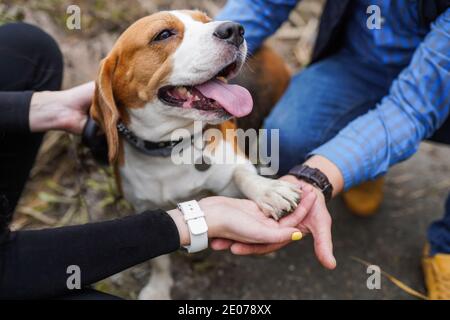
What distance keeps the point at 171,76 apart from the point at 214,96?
0.16 metres

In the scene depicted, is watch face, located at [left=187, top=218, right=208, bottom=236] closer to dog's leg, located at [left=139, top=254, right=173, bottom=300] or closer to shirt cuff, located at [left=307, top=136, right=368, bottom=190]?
shirt cuff, located at [left=307, top=136, right=368, bottom=190]

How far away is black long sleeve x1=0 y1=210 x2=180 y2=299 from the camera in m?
1.45

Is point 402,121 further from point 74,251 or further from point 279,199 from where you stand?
point 74,251

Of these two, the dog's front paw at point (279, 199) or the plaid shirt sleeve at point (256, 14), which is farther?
the plaid shirt sleeve at point (256, 14)

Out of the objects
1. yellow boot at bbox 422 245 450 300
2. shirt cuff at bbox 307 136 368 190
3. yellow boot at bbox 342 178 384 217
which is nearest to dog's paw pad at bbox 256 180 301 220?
shirt cuff at bbox 307 136 368 190

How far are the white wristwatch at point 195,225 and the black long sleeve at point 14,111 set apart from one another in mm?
697

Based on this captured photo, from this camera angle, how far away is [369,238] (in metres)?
2.54

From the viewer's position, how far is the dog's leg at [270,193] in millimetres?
1701

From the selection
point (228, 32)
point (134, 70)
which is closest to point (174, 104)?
point (134, 70)
